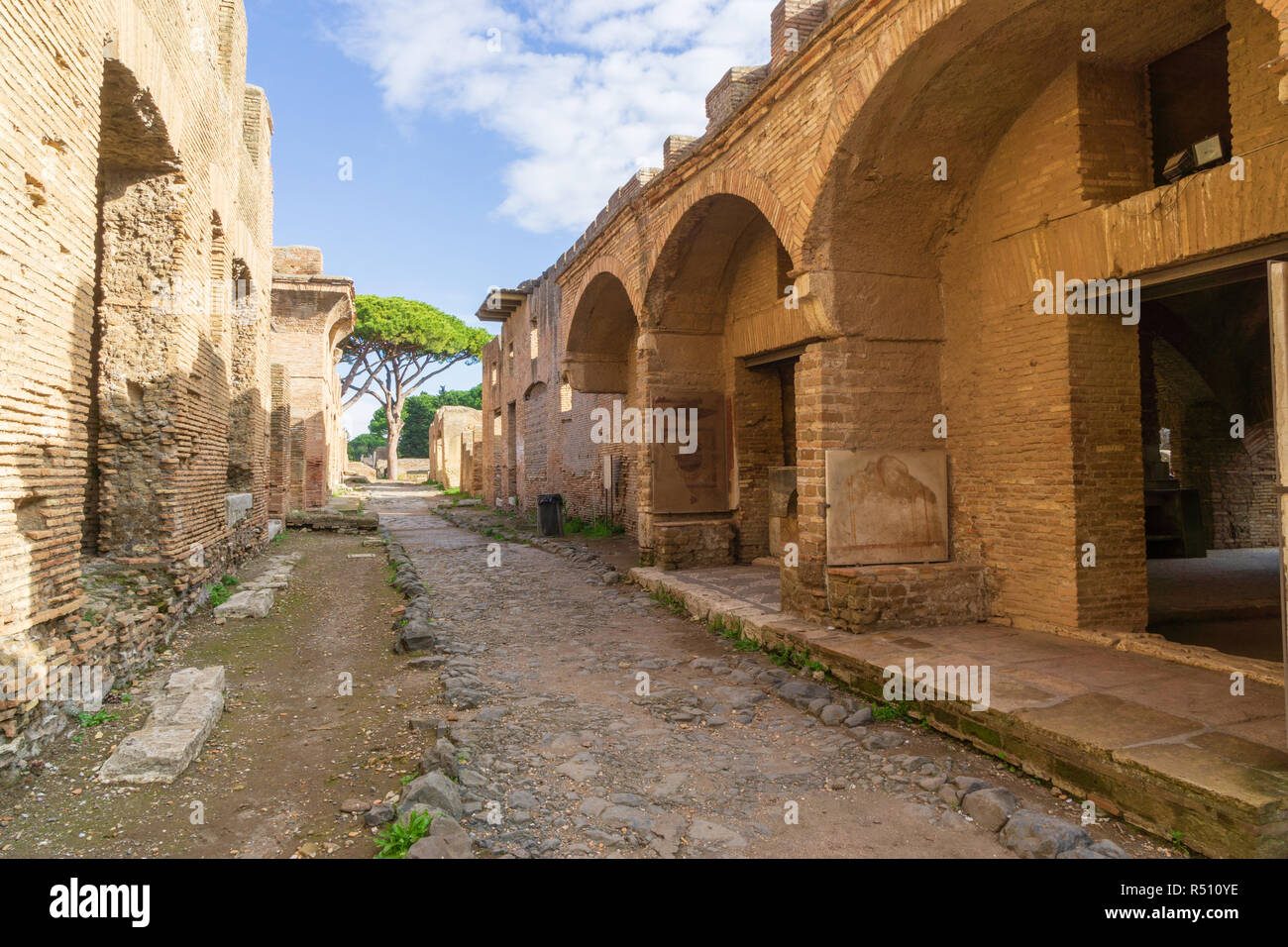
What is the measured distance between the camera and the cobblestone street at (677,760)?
9.76ft

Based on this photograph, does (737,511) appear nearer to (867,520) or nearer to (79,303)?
(867,520)

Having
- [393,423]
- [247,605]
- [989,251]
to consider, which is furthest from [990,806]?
[393,423]

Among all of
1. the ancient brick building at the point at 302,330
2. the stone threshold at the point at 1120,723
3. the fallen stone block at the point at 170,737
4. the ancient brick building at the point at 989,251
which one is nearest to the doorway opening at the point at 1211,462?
the ancient brick building at the point at 989,251

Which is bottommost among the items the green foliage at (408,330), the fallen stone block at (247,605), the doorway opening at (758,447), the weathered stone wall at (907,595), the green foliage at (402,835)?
the green foliage at (402,835)

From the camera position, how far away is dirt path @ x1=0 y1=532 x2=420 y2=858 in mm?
2926

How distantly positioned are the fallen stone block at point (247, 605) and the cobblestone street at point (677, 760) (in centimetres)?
202

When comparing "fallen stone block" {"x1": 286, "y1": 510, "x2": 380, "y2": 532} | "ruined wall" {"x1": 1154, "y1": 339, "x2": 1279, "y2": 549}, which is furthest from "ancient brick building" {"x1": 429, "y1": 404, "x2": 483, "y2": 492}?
"ruined wall" {"x1": 1154, "y1": 339, "x2": 1279, "y2": 549}

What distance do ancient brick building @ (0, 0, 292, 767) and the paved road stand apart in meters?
2.28

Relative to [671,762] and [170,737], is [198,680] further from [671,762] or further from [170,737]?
[671,762]

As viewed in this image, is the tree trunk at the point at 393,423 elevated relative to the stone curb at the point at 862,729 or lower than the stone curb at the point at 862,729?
elevated

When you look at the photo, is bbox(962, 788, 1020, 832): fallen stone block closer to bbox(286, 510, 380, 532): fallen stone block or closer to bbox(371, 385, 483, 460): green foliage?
bbox(286, 510, 380, 532): fallen stone block

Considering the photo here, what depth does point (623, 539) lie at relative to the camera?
12.7 metres

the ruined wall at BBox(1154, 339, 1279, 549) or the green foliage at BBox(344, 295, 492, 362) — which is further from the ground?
the green foliage at BBox(344, 295, 492, 362)

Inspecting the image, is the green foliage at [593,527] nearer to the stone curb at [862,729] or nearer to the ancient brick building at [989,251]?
the stone curb at [862,729]
